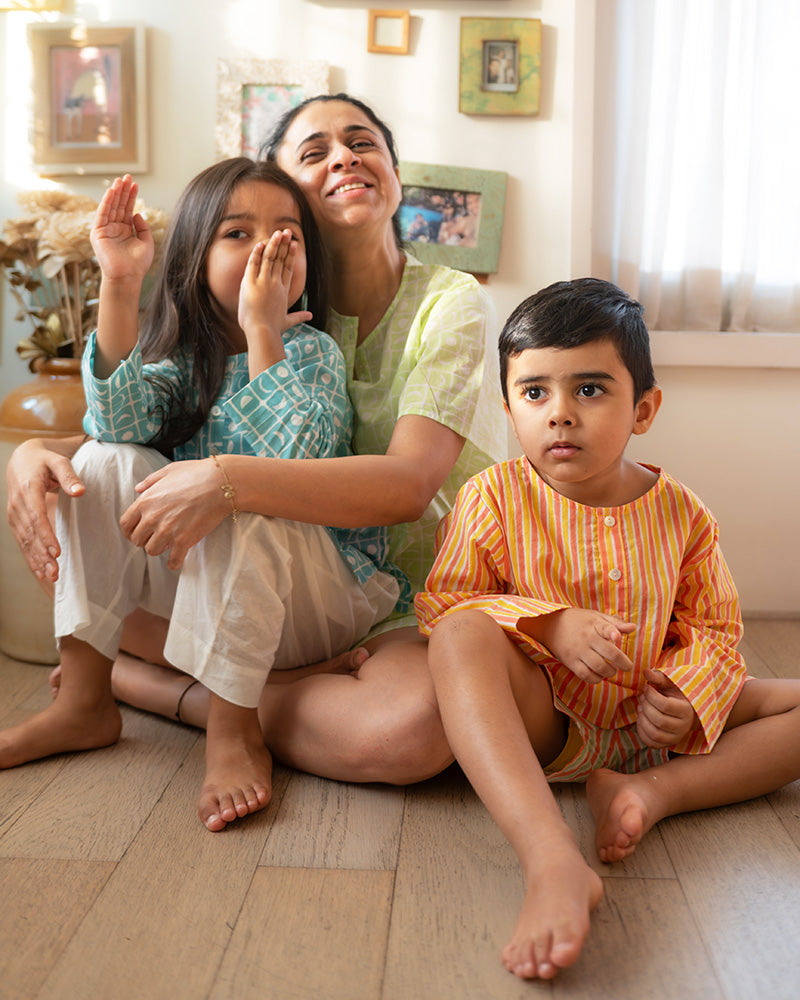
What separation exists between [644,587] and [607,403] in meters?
0.25

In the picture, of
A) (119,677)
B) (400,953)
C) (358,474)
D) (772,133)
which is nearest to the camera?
(400,953)

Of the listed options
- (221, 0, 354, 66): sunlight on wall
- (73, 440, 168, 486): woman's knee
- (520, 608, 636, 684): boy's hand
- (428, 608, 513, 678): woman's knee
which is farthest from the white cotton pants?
(221, 0, 354, 66): sunlight on wall

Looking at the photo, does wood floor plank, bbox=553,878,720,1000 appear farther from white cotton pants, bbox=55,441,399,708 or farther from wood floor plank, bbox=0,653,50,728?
wood floor plank, bbox=0,653,50,728

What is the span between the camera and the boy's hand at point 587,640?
114cm

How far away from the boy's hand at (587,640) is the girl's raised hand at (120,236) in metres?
0.79

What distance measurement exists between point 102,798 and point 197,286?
795 millimetres

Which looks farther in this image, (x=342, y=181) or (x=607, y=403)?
(x=342, y=181)

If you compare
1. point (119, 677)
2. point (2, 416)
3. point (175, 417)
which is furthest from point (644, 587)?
point (2, 416)

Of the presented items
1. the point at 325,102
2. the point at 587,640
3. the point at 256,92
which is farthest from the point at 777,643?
the point at 256,92

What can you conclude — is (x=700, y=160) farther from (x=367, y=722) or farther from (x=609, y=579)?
(x=367, y=722)

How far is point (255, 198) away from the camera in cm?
151

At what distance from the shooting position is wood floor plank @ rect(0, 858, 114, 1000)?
899 mm

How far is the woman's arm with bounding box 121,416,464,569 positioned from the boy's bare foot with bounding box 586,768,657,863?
47 centimetres

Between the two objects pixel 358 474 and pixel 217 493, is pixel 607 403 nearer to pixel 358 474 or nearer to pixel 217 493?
pixel 358 474
